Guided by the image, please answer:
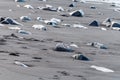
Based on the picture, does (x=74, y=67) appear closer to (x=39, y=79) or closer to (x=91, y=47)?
(x=39, y=79)

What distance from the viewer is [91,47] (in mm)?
8570

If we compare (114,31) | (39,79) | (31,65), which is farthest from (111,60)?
(114,31)

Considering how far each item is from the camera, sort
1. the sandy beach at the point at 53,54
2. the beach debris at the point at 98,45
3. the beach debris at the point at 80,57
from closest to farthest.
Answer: the sandy beach at the point at 53,54 < the beach debris at the point at 80,57 < the beach debris at the point at 98,45

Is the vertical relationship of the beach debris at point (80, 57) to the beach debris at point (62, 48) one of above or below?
below

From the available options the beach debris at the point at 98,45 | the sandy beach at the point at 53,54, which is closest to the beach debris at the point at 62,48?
the sandy beach at the point at 53,54

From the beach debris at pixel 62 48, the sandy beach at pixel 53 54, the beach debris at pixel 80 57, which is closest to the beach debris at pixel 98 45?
the sandy beach at pixel 53 54

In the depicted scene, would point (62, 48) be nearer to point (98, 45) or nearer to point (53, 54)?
point (53, 54)

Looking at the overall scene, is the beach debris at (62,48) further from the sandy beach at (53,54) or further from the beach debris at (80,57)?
the beach debris at (80,57)

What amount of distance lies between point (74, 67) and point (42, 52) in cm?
102

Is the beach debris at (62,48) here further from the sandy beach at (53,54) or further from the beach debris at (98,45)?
the beach debris at (98,45)

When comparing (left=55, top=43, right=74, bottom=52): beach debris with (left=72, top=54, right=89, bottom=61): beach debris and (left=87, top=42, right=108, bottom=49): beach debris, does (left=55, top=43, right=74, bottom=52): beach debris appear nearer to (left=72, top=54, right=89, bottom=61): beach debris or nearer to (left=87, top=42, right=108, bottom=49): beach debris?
(left=72, top=54, right=89, bottom=61): beach debris

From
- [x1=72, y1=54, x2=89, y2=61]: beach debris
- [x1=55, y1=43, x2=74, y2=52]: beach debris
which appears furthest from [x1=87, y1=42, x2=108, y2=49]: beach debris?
[x1=72, y1=54, x2=89, y2=61]: beach debris

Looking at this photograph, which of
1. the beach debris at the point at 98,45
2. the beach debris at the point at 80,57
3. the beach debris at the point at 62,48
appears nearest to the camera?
the beach debris at the point at 80,57

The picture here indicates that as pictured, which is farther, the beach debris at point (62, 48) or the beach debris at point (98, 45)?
the beach debris at point (98, 45)
